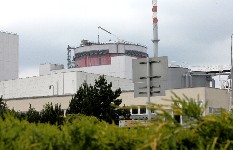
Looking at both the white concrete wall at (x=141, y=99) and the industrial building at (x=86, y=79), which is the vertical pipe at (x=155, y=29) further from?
the industrial building at (x=86, y=79)

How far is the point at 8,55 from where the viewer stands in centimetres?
7931

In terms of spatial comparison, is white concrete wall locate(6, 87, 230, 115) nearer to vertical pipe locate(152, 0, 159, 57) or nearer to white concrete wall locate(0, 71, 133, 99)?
white concrete wall locate(0, 71, 133, 99)

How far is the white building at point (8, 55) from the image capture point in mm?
78125

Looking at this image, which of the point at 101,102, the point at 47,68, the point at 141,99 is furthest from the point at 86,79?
the point at 101,102

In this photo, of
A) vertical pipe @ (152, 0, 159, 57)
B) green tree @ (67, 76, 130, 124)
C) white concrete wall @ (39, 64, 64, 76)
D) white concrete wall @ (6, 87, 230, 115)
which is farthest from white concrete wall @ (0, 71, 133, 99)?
green tree @ (67, 76, 130, 124)

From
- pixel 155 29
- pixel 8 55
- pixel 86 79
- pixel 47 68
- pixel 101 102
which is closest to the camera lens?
pixel 155 29

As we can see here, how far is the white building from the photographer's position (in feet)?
256

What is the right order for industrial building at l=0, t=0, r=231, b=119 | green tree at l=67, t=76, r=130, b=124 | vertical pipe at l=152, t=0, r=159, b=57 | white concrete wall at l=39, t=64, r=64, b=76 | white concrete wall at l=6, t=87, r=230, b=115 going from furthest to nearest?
white concrete wall at l=39, t=64, r=64, b=76 → industrial building at l=0, t=0, r=231, b=119 → white concrete wall at l=6, t=87, r=230, b=115 → green tree at l=67, t=76, r=130, b=124 → vertical pipe at l=152, t=0, r=159, b=57

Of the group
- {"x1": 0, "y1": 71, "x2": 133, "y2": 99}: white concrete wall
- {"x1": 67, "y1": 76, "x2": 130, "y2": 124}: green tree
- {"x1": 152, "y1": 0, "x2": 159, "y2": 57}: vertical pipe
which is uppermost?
{"x1": 152, "y1": 0, "x2": 159, "y2": 57}: vertical pipe

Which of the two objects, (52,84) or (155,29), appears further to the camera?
(52,84)

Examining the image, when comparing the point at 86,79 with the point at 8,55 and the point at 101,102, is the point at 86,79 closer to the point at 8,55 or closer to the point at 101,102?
the point at 8,55

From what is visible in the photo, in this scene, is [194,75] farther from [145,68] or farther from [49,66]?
[145,68]

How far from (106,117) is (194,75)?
41.9 metres

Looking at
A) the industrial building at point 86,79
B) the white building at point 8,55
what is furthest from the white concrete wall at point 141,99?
the white building at point 8,55
